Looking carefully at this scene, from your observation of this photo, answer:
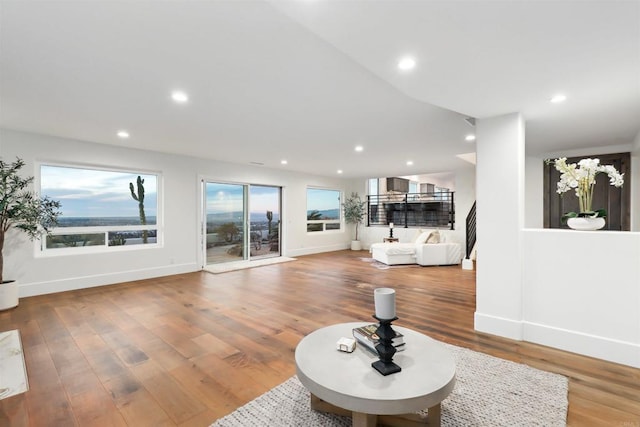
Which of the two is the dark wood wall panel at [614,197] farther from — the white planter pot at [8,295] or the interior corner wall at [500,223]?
the white planter pot at [8,295]

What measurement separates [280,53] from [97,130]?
353 centimetres

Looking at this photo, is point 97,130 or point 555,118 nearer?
point 555,118

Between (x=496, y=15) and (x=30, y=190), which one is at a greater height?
(x=496, y=15)

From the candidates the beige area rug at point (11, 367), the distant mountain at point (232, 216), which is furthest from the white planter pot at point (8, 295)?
the distant mountain at point (232, 216)

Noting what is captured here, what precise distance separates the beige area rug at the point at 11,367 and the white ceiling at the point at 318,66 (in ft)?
7.86

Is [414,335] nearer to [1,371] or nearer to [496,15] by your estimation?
[496,15]

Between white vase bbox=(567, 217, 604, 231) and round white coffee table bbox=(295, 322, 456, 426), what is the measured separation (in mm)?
2007

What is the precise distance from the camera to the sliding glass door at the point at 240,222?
6574mm

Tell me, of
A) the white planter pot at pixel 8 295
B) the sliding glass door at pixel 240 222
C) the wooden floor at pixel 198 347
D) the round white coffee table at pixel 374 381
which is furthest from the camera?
the sliding glass door at pixel 240 222

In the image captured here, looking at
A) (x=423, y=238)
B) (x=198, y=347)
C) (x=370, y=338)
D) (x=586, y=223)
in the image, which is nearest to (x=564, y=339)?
(x=586, y=223)

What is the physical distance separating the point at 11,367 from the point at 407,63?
381 centimetres

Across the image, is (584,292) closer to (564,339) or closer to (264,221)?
(564,339)

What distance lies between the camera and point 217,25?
70.3 inches

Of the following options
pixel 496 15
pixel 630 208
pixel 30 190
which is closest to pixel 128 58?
pixel 496 15
